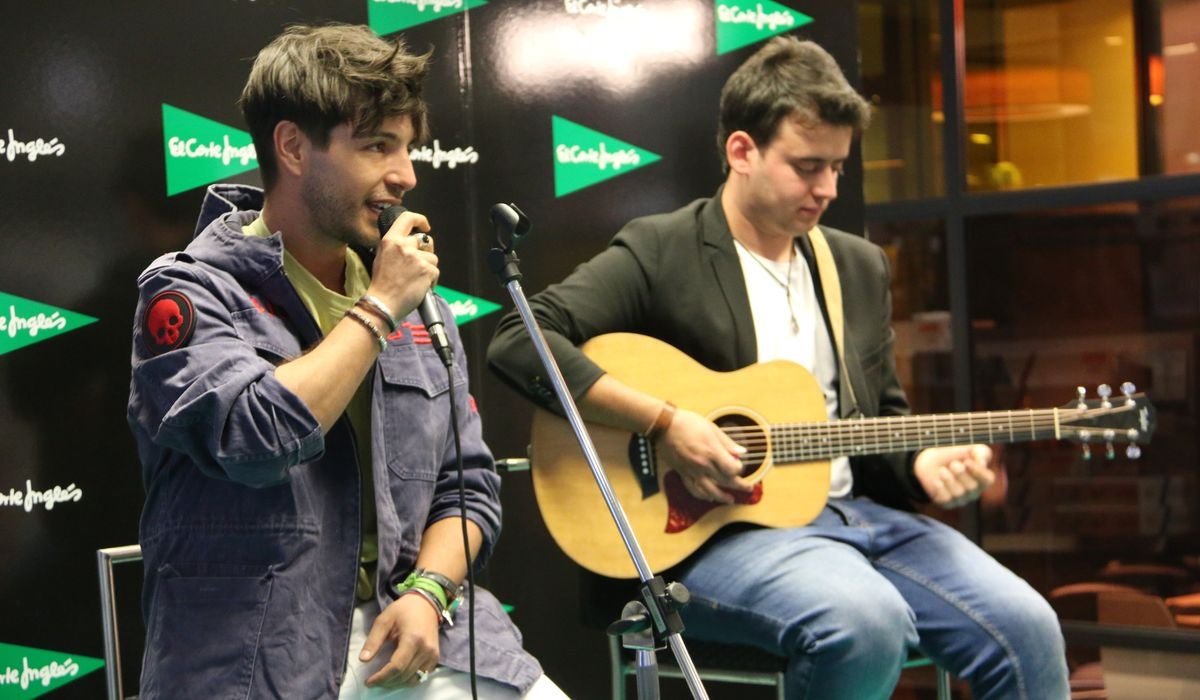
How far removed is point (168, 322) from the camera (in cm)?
209

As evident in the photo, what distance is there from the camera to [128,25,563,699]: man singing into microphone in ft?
6.86

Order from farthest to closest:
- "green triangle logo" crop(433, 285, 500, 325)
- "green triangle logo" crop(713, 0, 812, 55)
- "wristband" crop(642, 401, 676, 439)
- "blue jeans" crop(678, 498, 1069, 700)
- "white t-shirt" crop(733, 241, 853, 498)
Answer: "green triangle logo" crop(713, 0, 812, 55)
"green triangle logo" crop(433, 285, 500, 325)
"white t-shirt" crop(733, 241, 853, 498)
"wristband" crop(642, 401, 676, 439)
"blue jeans" crop(678, 498, 1069, 700)

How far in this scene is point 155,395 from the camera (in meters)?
2.09

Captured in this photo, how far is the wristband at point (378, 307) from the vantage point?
7.09 feet

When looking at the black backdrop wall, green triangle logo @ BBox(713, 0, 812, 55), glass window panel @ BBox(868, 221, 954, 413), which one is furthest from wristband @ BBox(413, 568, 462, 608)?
glass window panel @ BBox(868, 221, 954, 413)

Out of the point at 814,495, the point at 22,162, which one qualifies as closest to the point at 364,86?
the point at 22,162

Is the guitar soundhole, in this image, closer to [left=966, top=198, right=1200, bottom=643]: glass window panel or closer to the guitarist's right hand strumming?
the guitarist's right hand strumming

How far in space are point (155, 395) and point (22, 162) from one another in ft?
3.15

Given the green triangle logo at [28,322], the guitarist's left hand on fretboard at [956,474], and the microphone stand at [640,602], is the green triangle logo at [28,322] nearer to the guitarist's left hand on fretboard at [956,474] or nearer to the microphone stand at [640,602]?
the microphone stand at [640,602]

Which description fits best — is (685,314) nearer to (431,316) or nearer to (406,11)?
(406,11)

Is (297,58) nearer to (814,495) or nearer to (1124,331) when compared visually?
(814,495)

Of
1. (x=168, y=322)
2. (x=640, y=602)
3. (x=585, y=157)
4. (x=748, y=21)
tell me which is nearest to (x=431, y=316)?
(x=168, y=322)

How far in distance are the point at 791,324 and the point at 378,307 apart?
4.51 feet

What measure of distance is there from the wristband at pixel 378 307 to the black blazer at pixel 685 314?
0.89 metres
